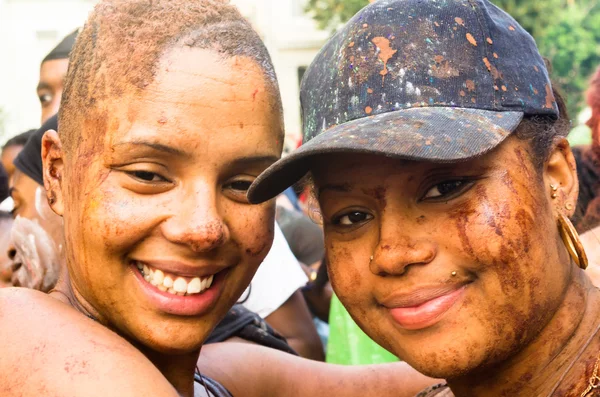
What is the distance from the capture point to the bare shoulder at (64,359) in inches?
71.6

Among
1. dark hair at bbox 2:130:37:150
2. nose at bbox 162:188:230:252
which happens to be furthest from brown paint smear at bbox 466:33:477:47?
dark hair at bbox 2:130:37:150

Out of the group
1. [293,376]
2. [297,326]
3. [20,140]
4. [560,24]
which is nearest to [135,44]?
[293,376]

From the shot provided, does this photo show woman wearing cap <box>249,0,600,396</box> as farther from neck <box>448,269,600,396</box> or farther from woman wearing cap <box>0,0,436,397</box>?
woman wearing cap <box>0,0,436,397</box>

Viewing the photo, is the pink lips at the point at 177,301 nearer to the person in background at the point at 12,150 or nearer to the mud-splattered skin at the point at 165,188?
the mud-splattered skin at the point at 165,188

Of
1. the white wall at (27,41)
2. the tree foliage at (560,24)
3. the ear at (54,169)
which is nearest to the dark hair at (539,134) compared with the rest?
the ear at (54,169)

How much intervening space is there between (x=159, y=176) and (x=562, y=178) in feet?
3.87

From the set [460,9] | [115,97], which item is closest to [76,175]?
[115,97]

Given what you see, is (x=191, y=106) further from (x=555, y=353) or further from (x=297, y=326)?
(x=297, y=326)

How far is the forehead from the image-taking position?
2.18 m

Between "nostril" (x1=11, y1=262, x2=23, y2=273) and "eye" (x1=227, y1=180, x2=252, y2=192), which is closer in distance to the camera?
"eye" (x1=227, y1=180, x2=252, y2=192)

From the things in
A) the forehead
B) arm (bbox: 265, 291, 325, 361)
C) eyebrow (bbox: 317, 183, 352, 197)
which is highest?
the forehead

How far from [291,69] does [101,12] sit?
22.1 meters

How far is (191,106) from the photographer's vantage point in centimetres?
220

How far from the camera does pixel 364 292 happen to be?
2211mm
